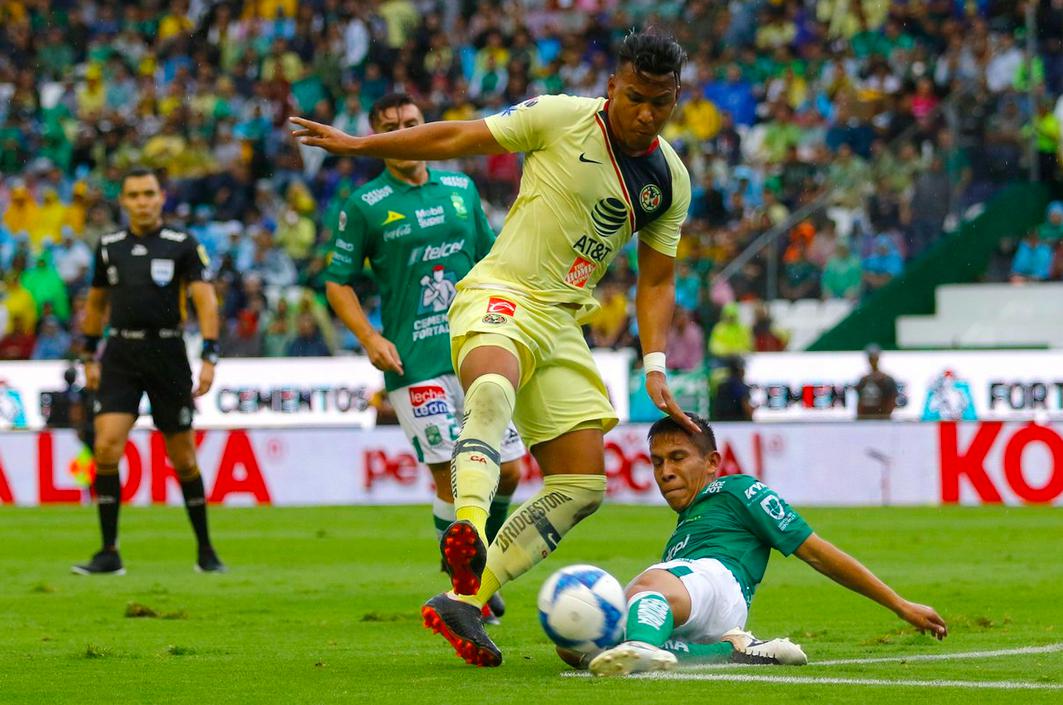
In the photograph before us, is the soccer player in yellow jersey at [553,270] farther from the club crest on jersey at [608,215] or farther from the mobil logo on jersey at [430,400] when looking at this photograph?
the mobil logo on jersey at [430,400]

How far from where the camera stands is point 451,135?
6.60 metres

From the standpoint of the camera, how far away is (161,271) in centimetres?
1177

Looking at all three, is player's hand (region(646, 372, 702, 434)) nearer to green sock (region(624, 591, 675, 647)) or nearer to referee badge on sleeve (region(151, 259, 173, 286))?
green sock (region(624, 591, 675, 647))

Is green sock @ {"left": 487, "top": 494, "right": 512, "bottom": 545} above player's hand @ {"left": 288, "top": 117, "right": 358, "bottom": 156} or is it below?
below

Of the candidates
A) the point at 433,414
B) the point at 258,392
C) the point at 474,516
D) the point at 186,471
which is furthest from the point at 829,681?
the point at 258,392

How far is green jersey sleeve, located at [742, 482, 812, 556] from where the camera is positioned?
259 inches

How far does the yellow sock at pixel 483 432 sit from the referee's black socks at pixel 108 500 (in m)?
5.96

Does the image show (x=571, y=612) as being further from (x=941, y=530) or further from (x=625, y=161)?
(x=941, y=530)

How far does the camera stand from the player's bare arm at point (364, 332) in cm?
859

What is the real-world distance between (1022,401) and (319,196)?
11379mm

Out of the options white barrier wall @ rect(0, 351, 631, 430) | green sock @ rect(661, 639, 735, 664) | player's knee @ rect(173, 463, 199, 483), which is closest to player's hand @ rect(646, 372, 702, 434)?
green sock @ rect(661, 639, 735, 664)

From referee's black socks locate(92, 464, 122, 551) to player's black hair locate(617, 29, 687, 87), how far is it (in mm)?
6393

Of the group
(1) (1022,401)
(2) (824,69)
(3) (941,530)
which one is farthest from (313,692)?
(2) (824,69)

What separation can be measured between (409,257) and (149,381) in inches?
130
